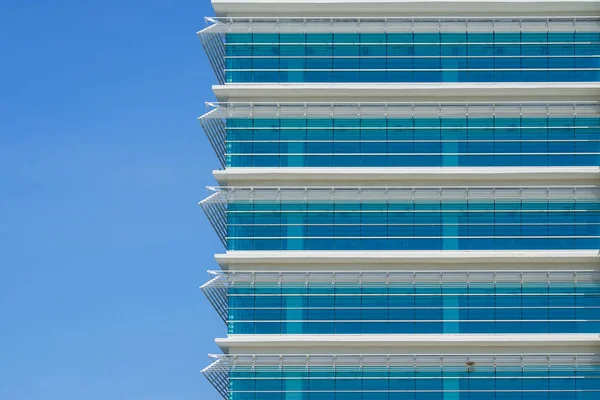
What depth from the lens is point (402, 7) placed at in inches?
4001

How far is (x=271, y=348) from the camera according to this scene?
9812 cm

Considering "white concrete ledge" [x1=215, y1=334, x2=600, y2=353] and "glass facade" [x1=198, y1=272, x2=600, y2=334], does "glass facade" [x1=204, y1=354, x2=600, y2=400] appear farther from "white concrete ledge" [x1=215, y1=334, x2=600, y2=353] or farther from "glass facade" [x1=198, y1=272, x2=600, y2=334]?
"glass facade" [x1=198, y1=272, x2=600, y2=334]

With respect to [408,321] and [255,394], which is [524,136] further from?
[255,394]

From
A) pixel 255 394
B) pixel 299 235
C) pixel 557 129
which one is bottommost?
pixel 255 394

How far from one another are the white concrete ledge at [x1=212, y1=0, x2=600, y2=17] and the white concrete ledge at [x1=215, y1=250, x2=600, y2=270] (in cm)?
1279

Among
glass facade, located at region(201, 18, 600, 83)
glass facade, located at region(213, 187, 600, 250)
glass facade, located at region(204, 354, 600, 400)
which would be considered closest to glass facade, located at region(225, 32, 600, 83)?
glass facade, located at region(201, 18, 600, 83)

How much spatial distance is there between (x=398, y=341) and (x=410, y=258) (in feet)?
14.4

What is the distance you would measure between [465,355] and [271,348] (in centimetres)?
988

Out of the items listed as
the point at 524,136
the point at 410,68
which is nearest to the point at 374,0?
the point at 410,68

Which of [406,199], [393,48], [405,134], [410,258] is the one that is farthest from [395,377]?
[393,48]

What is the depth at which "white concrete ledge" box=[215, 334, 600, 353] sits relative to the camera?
9788 centimetres

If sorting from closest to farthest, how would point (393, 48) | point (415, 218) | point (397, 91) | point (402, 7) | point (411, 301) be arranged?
point (411, 301), point (415, 218), point (397, 91), point (402, 7), point (393, 48)

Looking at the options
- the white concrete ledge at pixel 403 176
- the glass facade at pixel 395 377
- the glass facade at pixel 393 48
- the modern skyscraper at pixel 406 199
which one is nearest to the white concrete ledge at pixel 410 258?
the modern skyscraper at pixel 406 199

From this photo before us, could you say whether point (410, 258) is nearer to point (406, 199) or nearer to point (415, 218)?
point (415, 218)
